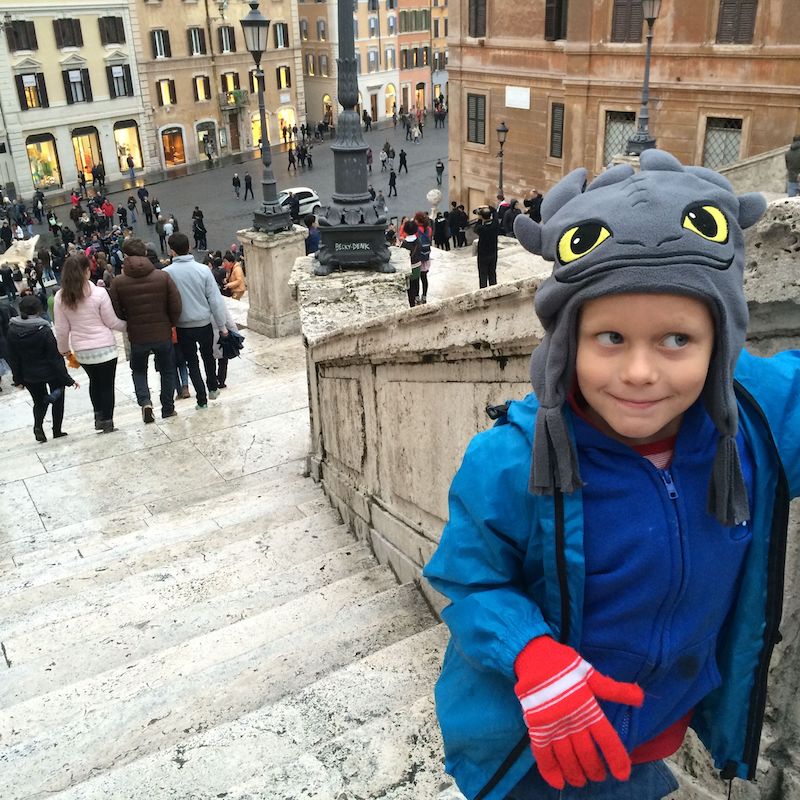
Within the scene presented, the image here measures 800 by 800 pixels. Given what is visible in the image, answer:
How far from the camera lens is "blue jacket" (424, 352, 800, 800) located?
166 cm

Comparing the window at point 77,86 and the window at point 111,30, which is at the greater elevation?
the window at point 111,30

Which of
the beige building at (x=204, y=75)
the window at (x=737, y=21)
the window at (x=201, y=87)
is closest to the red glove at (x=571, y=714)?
the window at (x=737, y=21)

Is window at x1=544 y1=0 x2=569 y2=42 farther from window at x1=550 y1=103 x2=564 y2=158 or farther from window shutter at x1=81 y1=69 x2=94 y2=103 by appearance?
window shutter at x1=81 y1=69 x2=94 y2=103

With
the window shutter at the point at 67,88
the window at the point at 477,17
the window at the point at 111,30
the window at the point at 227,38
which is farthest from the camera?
the window at the point at 227,38

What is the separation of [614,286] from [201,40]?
4407 centimetres

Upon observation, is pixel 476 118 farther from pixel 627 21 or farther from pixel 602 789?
pixel 602 789

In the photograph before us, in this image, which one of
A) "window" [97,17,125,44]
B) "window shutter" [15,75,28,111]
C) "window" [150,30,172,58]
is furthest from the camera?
"window" [150,30,172,58]

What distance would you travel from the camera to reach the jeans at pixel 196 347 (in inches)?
309

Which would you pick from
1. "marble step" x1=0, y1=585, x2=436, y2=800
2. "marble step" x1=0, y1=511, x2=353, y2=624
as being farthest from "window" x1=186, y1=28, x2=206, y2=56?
"marble step" x1=0, y1=585, x2=436, y2=800

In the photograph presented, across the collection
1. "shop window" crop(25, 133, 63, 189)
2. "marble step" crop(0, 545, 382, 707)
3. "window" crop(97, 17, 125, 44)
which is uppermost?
"window" crop(97, 17, 125, 44)

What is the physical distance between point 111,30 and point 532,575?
4107 cm

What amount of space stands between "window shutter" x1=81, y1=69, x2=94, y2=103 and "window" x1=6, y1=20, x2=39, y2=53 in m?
2.41

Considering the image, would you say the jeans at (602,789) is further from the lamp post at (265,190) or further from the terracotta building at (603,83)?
the terracotta building at (603,83)

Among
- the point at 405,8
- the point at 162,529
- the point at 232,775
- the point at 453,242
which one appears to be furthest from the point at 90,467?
the point at 405,8
